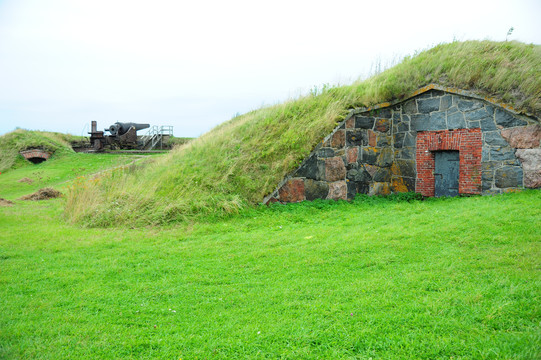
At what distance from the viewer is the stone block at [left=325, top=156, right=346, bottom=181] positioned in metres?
10.3

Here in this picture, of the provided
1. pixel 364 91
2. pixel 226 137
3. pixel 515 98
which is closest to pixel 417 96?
pixel 364 91

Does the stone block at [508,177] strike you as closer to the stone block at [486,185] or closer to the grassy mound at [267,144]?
the stone block at [486,185]

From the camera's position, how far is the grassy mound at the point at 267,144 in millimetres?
9211

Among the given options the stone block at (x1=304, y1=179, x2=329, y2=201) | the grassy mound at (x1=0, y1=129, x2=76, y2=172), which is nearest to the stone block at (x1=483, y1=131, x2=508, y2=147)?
the stone block at (x1=304, y1=179, x2=329, y2=201)

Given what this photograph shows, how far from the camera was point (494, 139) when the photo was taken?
9289 mm

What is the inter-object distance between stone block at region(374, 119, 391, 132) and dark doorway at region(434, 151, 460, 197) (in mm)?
1639

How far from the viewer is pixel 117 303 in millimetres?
4641

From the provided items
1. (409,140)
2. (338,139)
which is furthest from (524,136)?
(338,139)

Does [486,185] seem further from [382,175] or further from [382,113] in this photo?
[382,113]

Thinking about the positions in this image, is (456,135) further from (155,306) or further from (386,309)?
(155,306)

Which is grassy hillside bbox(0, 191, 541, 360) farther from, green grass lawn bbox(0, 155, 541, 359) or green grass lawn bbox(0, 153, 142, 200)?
green grass lawn bbox(0, 153, 142, 200)

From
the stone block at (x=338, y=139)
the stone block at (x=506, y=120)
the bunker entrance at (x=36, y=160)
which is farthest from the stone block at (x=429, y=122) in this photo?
the bunker entrance at (x=36, y=160)

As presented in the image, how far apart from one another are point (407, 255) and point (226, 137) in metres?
7.30

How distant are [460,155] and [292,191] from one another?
4.53 meters
